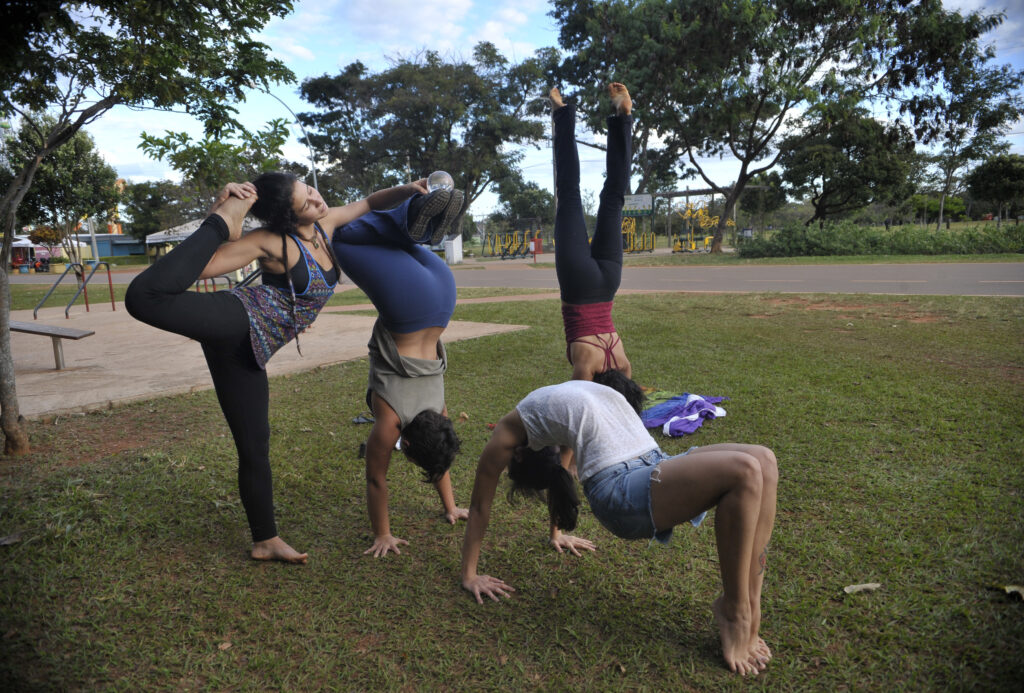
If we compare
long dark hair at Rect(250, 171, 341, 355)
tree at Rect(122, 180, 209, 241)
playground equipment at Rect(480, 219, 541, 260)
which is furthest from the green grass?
playground equipment at Rect(480, 219, 541, 260)

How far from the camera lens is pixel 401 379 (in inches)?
113

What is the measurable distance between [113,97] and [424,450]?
3.42 m

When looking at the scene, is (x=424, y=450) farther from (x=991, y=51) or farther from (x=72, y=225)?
(x=72, y=225)

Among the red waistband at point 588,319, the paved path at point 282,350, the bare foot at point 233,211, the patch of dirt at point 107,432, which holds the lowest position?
the patch of dirt at point 107,432

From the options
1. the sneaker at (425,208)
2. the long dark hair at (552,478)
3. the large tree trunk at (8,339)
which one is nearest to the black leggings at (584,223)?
the sneaker at (425,208)

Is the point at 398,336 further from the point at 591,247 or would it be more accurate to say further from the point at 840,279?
the point at 840,279

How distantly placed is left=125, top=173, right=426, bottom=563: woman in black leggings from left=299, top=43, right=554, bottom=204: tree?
29.0m

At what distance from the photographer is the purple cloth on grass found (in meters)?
4.30

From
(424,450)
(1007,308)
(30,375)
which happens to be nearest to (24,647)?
(424,450)

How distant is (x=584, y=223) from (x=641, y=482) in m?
1.78

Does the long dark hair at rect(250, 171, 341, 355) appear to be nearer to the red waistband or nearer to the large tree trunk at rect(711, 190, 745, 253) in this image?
the red waistband

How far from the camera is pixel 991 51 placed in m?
23.7

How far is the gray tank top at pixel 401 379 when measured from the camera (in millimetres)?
2834

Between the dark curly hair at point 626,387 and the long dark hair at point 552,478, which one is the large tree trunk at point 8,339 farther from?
the dark curly hair at point 626,387
